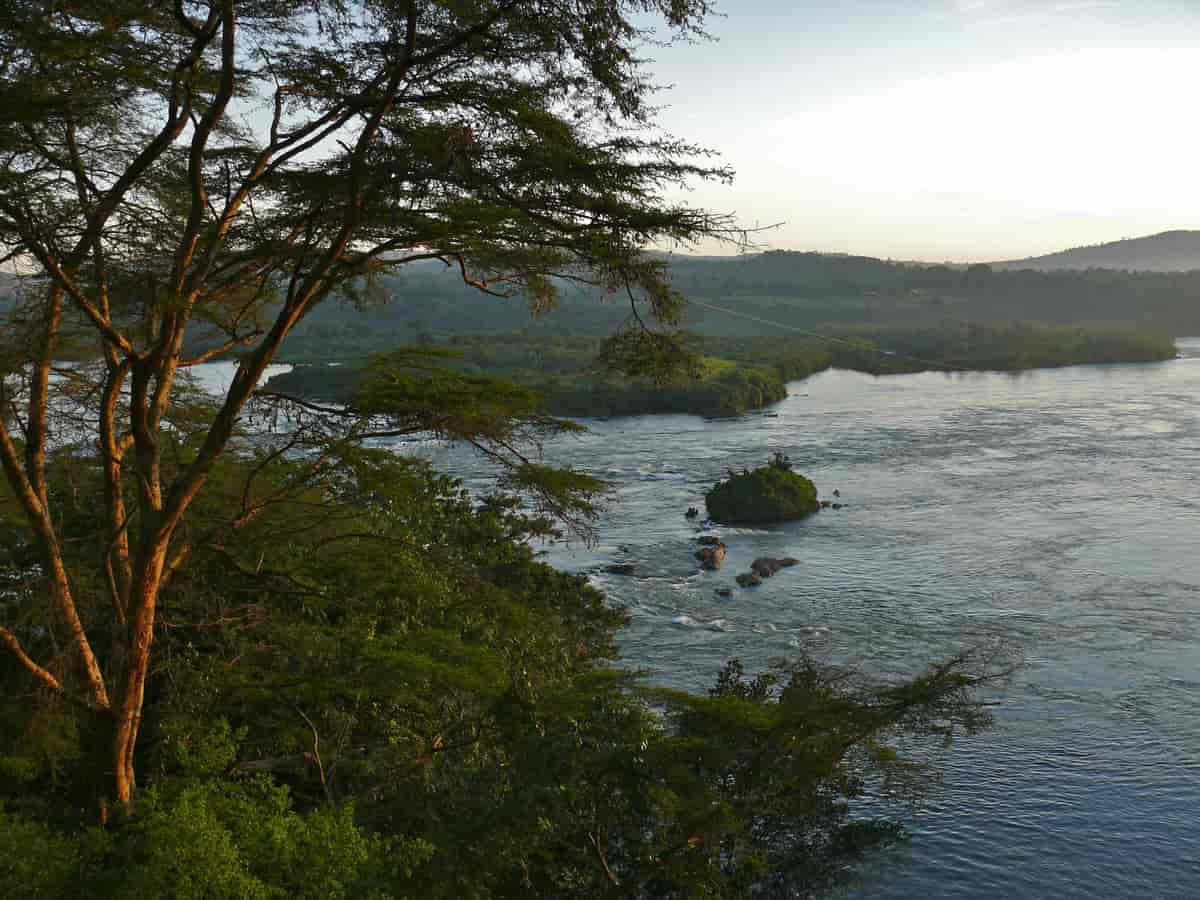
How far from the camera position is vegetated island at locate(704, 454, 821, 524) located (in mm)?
28938

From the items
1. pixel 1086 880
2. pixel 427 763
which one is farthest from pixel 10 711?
pixel 1086 880

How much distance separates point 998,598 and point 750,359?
44.4 m

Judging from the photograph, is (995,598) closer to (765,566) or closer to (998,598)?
(998,598)

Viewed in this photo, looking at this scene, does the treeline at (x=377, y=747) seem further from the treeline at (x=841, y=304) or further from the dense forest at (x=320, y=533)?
the treeline at (x=841, y=304)

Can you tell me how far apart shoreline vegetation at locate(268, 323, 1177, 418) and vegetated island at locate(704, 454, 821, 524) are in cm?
1848

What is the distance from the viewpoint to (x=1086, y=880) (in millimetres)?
13164

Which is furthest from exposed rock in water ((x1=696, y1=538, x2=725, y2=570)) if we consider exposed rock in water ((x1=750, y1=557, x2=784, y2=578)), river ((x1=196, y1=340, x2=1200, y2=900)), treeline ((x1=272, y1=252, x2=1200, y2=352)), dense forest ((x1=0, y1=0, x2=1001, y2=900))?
treeline ((x1=272, y1=252, x2=1200, y2=352))

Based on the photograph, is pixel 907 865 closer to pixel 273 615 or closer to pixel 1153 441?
pixel 273 615

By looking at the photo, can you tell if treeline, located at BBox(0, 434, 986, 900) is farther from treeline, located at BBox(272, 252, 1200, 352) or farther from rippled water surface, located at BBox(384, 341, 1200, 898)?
treeline, located at BBox(272, 252, 1200, 352)

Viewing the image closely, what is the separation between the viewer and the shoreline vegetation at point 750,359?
50.7 metres

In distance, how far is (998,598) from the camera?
22.0 metres

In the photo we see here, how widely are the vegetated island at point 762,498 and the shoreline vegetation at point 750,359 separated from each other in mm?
18478

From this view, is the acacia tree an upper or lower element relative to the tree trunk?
upper

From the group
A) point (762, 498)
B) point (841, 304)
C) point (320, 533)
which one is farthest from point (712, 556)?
point (841, 304)
